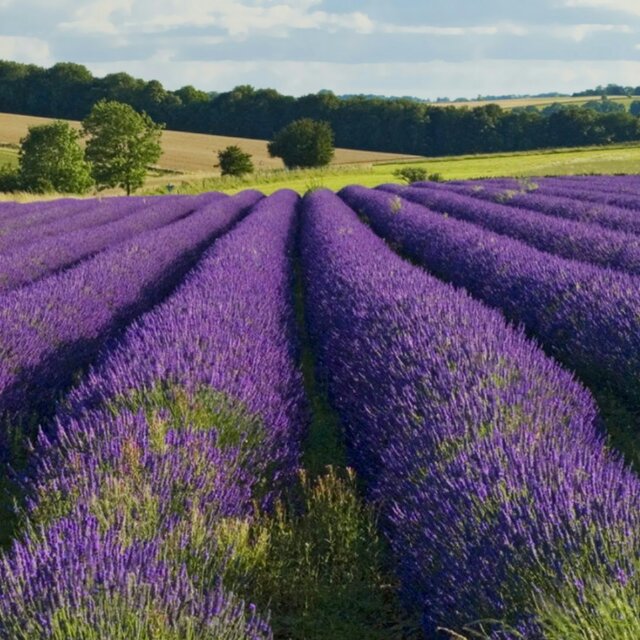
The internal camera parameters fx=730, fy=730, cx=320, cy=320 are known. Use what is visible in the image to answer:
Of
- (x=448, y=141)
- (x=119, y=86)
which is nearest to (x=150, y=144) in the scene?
(x=448, y=141)

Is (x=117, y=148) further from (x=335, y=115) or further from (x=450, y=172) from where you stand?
(x=335, y=115)

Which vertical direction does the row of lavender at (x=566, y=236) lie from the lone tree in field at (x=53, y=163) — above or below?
below

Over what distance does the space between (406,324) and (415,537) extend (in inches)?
79.5

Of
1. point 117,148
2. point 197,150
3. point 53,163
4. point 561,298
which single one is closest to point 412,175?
point 117,148

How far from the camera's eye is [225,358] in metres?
3.79

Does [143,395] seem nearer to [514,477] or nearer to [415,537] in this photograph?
[415,537]

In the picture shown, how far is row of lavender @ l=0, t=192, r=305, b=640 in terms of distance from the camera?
1.71 m

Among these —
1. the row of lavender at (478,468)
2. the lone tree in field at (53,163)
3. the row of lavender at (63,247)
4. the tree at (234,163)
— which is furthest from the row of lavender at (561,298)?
the tree at (234,163)

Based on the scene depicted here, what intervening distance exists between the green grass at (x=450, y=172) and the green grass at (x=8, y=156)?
13103 mm

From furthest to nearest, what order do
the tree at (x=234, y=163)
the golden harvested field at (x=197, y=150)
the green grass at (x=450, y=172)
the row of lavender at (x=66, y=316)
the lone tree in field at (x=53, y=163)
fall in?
the golden harvested field at (x=197, y=150) < the tree at (x=234, y=163) < the lone tree in field at (x=53, y=163) < the green grass at (x=450, y=172) < the row of lavender at (x=66, y=316)

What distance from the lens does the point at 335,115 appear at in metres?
75.4

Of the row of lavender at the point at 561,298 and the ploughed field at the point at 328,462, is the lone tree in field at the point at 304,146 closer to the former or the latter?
the row of lavender at the point at 561,298

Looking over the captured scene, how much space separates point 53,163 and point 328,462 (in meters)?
40.5

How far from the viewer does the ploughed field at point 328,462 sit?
1784 millimetres
